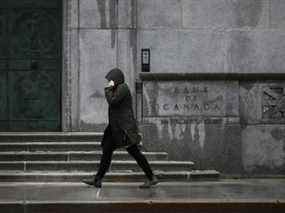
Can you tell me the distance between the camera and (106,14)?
46.6 feet

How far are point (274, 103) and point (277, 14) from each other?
1.98 metres

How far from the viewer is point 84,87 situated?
14.2 metres

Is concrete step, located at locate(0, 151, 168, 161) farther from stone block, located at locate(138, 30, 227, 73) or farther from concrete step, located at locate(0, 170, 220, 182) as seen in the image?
stone block, located at locate(138, 30, 227, 73)

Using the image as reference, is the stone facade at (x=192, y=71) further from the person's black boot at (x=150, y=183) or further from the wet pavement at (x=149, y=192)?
the person's black boot at (x=150, y=183)

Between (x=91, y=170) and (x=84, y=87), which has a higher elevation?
(x=84, y=87)

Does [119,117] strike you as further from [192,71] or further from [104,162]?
[192,71]

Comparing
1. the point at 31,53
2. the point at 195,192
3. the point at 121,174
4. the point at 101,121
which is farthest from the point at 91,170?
the point at 31,53

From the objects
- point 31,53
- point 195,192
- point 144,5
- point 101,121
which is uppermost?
point 144,5

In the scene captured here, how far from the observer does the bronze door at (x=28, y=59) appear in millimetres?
14820

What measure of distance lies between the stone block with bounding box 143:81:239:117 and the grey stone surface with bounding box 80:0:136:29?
1461 mm

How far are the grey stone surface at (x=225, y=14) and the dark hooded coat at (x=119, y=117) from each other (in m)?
3.64

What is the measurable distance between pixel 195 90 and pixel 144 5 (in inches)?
85.5

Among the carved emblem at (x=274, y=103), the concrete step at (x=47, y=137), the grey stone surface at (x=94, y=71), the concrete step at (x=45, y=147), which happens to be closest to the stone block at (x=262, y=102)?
the carved emblem at (x=274, y=103)

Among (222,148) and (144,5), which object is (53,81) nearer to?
(144,5)
